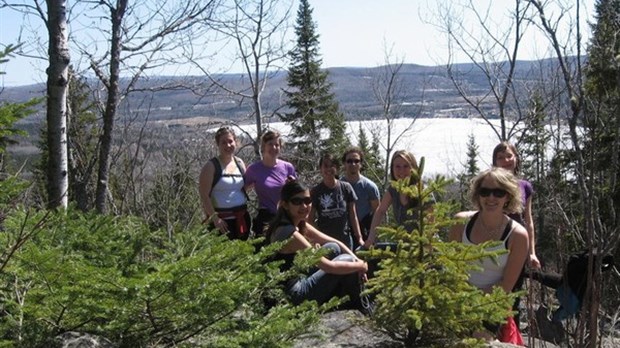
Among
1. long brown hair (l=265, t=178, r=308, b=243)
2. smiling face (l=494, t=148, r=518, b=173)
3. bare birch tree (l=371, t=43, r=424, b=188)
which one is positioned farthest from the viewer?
bare birch tree (l=371, t=43, r=424, b=188)

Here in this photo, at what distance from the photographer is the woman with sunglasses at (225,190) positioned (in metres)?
5.63

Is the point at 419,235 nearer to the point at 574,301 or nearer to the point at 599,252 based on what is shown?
the point at 599,252

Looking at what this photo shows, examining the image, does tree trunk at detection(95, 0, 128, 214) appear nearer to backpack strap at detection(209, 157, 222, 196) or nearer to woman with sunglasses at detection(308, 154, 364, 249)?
backpack strap at detection(209, 157, 222, 196)

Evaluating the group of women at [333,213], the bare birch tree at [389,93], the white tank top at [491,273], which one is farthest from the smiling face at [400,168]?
the bare birch tree at [389,93]

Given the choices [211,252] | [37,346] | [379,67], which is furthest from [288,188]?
[379,67]

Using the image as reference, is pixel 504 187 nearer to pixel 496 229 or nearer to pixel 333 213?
pixel 496 229

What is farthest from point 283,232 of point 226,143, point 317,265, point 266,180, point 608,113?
point 608,113

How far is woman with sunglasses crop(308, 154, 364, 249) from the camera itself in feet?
19.3

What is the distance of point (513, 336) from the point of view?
354 cm

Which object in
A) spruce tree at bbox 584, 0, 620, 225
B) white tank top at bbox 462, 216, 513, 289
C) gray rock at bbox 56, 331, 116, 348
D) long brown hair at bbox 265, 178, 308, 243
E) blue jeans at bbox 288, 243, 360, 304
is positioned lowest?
blue jeans at bbox 288, 243, 360, 304

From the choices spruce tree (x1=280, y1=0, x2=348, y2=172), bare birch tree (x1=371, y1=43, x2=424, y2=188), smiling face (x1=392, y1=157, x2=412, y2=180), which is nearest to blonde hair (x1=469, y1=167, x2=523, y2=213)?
smiling face (x1=392, y1=157, x2=412, y2=180)

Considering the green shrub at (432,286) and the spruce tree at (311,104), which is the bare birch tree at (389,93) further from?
the green shrub at (432,286)

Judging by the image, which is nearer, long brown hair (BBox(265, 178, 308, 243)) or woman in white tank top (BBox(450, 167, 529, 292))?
woman in white tank top (BBox(450, 167, 529, 292))

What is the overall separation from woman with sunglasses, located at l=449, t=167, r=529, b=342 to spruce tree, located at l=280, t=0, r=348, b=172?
2092 cm
